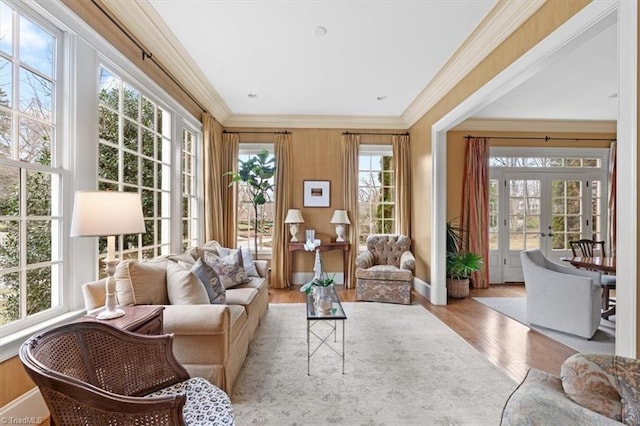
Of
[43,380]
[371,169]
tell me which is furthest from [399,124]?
[43,380]

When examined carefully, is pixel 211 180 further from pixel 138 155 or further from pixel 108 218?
pixel 108 218

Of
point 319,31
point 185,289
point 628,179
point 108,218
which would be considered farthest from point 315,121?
point 628,179

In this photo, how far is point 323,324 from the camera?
3.49 meters

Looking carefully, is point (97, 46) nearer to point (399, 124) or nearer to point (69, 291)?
point (69, 291)

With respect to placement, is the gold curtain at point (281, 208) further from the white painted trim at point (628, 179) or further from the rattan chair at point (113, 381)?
the white painted trim at point (628, 179)

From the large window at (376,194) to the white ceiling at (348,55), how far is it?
941 mm

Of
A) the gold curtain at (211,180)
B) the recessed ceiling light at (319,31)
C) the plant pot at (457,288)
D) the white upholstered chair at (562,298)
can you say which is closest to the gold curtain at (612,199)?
the white upholstered chair at (562,298)

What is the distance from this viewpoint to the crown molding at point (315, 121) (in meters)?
5.32

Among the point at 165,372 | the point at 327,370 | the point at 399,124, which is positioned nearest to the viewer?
the point at 165,372

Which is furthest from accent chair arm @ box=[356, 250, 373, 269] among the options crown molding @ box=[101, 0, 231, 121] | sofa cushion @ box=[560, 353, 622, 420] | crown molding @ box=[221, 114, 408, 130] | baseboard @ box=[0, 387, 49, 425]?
baseboard @ box=[0, 387, 49, 425]

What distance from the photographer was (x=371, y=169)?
5.67 m

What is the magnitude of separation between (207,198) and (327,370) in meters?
3.11

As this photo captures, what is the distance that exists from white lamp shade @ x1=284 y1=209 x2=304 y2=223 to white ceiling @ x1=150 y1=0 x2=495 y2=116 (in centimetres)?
180

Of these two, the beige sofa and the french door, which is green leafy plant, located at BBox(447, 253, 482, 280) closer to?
the french door
